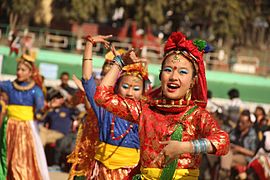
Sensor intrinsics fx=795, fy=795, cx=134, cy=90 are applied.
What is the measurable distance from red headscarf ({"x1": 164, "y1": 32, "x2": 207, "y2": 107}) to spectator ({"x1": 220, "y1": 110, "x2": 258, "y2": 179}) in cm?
695

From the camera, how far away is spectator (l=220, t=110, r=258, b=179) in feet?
39.6

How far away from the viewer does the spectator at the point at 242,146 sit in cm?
1206

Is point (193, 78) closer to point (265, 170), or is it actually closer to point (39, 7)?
point (265, 170)

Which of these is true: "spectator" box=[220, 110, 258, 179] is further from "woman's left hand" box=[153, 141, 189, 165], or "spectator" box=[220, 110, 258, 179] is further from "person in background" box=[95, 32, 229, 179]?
"woman's left hand" box=[153, 141, 189, 165]

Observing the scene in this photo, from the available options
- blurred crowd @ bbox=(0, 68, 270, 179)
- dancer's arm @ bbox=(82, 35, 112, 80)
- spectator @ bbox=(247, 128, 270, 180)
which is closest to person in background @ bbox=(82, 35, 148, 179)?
dancer's arm @ bbox=(82, 35, 112, 80)

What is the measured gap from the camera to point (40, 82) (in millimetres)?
9734

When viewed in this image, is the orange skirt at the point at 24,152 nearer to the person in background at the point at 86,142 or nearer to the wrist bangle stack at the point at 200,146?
the person in background at the point at 86,142

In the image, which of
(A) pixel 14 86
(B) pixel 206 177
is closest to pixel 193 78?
(A) pixel 14 86

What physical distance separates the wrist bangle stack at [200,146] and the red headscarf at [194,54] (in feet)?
1.79

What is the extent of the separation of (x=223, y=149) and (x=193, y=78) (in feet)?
2.09

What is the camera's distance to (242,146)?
1222cm

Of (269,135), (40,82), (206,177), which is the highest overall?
(40,82)

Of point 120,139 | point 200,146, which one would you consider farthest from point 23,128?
point 200,146

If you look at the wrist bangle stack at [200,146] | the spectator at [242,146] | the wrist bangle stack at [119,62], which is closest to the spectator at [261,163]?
the spectator at [242,146]
